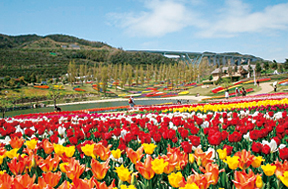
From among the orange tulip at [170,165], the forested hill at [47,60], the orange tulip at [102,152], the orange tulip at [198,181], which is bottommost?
the orange tulip at [102,152]

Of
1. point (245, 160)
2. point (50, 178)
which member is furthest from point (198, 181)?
point (50, 178)

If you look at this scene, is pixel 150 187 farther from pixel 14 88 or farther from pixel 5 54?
pixel 5 54

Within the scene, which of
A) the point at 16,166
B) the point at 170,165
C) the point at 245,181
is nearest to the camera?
the point at 245,181

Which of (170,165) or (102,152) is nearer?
(170,165)

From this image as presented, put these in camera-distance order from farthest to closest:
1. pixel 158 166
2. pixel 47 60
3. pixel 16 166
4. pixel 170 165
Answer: pixel 47 60
pixel 16 166
pixel 170 165
pixel 158 166

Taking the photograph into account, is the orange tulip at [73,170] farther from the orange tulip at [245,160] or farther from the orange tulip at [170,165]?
the orange tulip at [245,160]

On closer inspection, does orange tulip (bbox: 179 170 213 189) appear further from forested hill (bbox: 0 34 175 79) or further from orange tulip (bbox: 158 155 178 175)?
forested hill (bbox: 0 34 175 79)

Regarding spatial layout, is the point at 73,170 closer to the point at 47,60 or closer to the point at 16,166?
the point at 16,166

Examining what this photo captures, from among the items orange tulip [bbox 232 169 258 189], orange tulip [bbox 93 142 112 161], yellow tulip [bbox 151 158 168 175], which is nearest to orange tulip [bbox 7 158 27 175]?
orange tulip [bbox 93 142 112 161]

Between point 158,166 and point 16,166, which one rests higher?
point 158,166

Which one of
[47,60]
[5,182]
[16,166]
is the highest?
[47,60]

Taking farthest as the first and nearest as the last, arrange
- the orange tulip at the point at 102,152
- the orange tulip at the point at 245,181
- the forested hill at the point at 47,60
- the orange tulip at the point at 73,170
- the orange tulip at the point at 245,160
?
the forested hill at the point at 47,60 < the orange tulip at the point at 102,152 < the orange tulip at the point at 245,160 < the orange tulip at the point at 73,170 < the orange tulip at the point at 245,181

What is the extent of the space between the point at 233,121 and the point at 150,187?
8.69 feet

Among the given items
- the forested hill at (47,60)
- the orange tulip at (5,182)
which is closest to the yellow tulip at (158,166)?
the orange tulip at (5,182)
